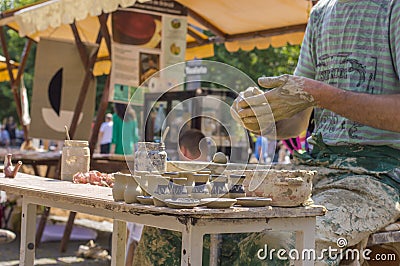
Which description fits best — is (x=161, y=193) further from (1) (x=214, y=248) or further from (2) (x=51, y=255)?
(2) (x=51, y=255)

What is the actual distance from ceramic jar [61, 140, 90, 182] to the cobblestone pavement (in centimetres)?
264

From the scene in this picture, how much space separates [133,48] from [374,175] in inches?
155

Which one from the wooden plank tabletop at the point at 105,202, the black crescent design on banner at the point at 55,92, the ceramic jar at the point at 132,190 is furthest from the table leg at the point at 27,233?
the black crescent design on banner at the point at 55,92

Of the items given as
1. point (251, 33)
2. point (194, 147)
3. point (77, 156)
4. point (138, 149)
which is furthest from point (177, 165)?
point (251, 33)

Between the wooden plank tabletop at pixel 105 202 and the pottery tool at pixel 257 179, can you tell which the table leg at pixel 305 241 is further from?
the pottery tool at pixel 257 179

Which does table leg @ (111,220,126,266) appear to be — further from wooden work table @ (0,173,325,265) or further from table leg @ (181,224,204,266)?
table leg @ (181,224,204,266)

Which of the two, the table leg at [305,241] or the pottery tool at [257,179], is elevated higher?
the pottery tool at [257,179]

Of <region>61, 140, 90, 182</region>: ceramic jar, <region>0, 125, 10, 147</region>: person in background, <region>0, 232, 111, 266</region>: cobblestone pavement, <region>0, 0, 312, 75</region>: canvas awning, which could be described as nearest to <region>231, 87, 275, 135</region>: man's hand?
<region>61, 140, 90, 182</region>: ceramic jar

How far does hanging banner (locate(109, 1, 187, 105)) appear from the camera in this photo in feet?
20.3

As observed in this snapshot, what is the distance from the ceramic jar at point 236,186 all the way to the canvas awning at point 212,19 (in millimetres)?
3261

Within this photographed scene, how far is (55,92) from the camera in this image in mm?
6770

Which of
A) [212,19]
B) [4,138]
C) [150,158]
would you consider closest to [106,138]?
[212,19]

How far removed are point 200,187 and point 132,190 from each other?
0.23 meters

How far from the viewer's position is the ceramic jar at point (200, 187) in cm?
193
